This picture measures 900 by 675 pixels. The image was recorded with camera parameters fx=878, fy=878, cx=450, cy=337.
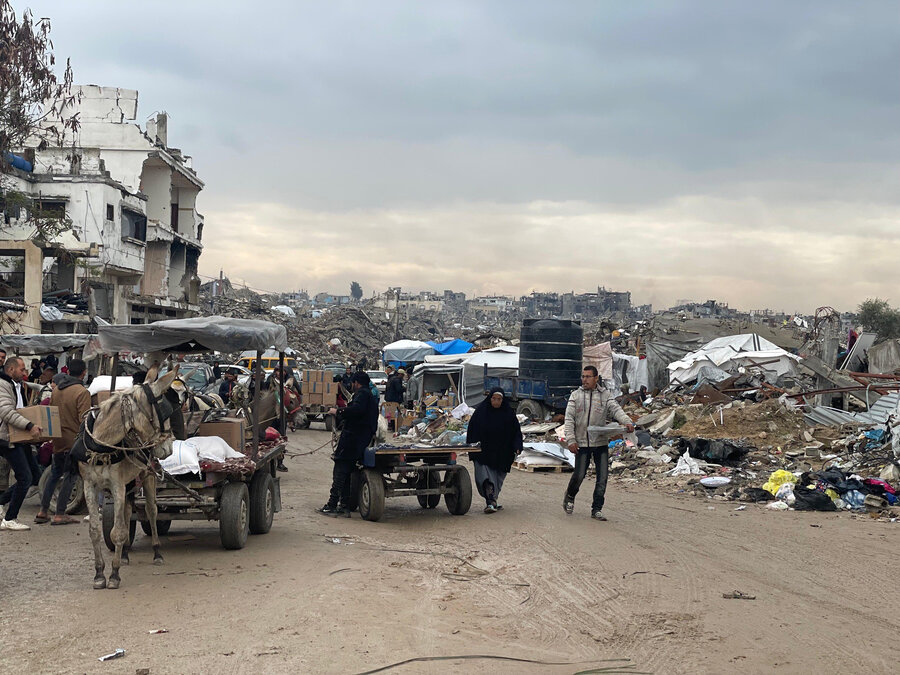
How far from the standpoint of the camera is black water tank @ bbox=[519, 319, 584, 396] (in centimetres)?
2645

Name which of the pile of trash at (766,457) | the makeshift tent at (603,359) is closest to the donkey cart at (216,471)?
the pile of trash at (766,457)

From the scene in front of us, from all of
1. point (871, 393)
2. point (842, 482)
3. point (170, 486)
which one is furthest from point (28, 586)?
point (871, 393)

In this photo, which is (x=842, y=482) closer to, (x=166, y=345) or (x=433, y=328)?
(x=166, y=345)

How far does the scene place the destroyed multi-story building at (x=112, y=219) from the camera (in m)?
35.3

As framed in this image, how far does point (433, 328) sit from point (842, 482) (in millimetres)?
69125

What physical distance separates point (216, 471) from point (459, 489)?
3.71 metres

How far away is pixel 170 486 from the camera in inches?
335

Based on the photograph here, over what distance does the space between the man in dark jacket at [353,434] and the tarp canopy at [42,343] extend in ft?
21.6

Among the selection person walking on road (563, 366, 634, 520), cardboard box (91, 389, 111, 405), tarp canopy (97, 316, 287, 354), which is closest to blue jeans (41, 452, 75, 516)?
cardboard box (91, 389, 111, 405)

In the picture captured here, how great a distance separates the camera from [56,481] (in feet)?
33.7

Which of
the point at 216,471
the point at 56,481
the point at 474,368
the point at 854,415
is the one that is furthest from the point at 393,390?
the point at 216,471

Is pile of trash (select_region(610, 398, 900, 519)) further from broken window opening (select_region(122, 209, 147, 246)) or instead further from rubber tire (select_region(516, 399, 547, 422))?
broken window opening (select_region(122, 209, 147, 246))

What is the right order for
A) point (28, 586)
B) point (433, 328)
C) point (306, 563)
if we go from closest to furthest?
point (28, 586)
point (306, 563)
point (433, 328)

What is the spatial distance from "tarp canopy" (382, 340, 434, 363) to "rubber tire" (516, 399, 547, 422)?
1769 cm
